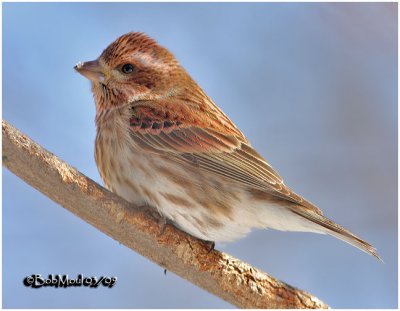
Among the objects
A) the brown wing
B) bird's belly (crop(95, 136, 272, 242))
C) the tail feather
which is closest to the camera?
the tail feather

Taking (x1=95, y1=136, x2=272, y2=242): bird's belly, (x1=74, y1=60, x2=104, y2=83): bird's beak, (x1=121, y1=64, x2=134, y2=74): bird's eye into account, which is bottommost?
(x1=95, y1=136, x2=272, y2=242): bird's belly

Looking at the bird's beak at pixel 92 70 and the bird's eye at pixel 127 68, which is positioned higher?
the bird's eye at pixel 127 68

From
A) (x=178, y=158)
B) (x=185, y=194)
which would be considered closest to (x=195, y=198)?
(x=185, y=194)

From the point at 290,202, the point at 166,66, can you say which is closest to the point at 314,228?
the point at 290,202

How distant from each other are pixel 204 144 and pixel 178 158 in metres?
0.26

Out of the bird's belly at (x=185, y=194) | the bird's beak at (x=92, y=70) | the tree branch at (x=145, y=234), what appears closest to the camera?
the tree branch at (x=145, y=234)

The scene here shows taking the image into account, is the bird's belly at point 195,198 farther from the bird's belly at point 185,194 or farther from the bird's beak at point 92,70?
the bird's beak at point 92,70

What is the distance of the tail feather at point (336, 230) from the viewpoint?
3742 mm

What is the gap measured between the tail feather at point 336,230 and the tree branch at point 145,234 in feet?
1.55

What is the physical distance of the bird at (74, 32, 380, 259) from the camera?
12.9 ft

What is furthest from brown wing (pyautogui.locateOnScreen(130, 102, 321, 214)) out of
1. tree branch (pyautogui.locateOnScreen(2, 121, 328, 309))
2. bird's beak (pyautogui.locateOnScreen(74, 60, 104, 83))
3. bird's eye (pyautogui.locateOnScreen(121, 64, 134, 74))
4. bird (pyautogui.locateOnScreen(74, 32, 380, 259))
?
tree branch (pyautogui.locateOnScreen(2, 121, 328, 309))

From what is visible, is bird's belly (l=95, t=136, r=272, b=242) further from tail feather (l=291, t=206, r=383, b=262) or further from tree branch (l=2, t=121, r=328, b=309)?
tail feather (l=291, t=206, r=383, b=262)

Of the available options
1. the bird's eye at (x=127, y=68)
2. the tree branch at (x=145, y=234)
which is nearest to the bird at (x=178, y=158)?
the bird's eye at (x=127, y=68)

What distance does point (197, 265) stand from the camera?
378 cm
